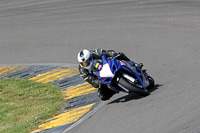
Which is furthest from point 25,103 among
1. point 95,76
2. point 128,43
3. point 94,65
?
point 128,43

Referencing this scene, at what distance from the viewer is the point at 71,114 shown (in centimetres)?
1016

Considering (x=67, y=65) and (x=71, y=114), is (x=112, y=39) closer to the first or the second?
(x=67, y=65)

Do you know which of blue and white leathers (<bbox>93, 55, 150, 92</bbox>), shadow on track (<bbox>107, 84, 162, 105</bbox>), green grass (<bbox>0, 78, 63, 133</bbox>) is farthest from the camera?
green grass (<bbox>0, 78, 63, 133</bbox>)

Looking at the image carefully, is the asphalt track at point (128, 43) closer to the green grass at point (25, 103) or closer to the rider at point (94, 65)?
the rider at point (94, 65)

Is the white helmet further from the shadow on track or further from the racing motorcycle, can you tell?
the shadow on track

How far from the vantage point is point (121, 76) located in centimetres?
930

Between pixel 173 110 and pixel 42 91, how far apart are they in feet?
18.1

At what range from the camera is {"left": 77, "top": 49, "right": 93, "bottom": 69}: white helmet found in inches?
364

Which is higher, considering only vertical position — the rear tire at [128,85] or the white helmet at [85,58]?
the white helmet at [85,58]

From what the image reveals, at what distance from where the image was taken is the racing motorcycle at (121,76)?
Answer: 29.9ft

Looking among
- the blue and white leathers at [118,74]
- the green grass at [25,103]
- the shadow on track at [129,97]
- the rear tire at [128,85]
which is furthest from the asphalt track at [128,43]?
the green grass at [25,103]

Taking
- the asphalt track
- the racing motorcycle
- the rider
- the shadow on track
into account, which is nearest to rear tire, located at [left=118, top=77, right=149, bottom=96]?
the racing motorcycle

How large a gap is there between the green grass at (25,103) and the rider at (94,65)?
5.22 ft

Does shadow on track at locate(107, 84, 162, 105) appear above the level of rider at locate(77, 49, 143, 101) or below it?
below
